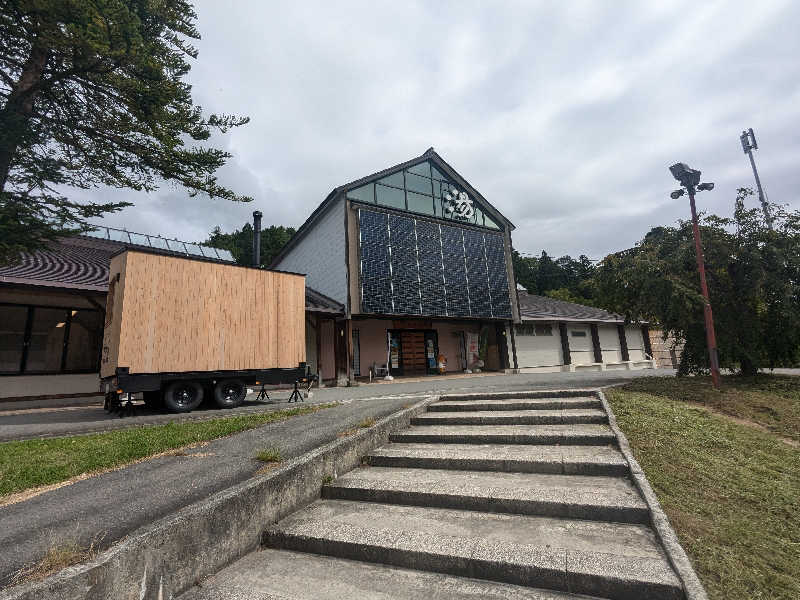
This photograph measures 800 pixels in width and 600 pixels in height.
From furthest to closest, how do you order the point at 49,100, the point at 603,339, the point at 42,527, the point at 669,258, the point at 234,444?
the point at 603,339
the point at 669,258
the point at 49,100
the point at 234,444
the point at 42,527

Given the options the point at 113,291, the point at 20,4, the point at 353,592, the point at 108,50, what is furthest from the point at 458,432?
the point at 20,4

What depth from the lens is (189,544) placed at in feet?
9.39

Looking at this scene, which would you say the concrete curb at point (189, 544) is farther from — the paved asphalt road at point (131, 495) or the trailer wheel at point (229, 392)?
the trailer wheel at point (229, 392)

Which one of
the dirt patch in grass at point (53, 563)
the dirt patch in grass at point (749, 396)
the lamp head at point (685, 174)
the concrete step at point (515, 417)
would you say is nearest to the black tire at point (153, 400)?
the concrete step at point (515, 417)

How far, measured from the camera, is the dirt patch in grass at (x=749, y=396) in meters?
6.99

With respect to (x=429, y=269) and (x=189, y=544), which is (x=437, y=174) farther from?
(x=189, y=544)

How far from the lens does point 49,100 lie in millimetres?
8789

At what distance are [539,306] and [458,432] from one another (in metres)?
21.6

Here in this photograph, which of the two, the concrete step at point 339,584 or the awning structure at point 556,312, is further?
the awning structure at point 556,312

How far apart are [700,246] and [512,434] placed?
29.7 ft

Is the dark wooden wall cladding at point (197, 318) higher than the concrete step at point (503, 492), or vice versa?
the dark wooden wall cladding at point (197, 318)

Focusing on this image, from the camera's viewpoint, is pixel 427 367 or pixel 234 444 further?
pixel 427 367

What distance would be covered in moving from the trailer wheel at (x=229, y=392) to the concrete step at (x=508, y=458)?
614cm

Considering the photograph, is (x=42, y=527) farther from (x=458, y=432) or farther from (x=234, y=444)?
(x=458, y=432)
